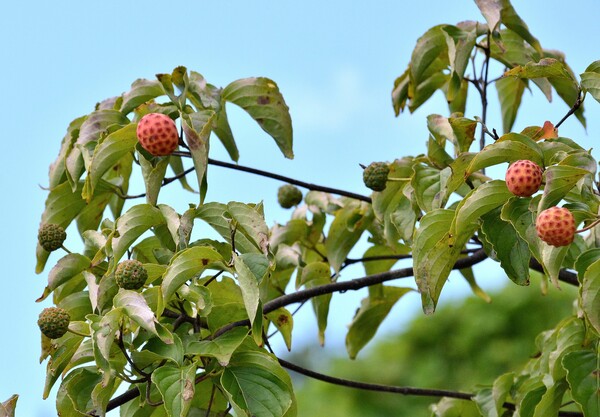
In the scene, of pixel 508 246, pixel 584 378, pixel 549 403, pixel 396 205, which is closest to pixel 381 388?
pixel 396 205

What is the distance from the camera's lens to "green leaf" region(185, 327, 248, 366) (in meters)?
1.77

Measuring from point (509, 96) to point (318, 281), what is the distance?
2.87ft

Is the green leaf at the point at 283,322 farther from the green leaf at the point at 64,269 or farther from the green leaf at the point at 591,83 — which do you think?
the green leaf at the point at 591,83

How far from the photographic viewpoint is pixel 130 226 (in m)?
1.94

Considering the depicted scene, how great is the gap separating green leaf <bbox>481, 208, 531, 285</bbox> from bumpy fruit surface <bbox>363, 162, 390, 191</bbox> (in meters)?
0.54

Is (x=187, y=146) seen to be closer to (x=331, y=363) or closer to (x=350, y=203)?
(x=350, y=203)

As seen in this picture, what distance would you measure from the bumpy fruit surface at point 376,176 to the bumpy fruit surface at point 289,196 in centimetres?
63

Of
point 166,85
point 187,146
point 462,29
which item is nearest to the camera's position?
point 187,146

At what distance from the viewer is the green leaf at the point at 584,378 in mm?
1940

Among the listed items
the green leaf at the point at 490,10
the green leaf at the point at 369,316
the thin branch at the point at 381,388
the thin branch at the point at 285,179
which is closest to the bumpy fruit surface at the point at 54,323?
the thin branch at the point at 285,179

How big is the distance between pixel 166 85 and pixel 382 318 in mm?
1055

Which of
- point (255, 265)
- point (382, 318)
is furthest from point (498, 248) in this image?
point (382, 318)

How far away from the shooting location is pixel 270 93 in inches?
92.2

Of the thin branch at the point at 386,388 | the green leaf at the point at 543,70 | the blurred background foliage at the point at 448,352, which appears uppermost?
the blurred background foliage at the point at 448,352
